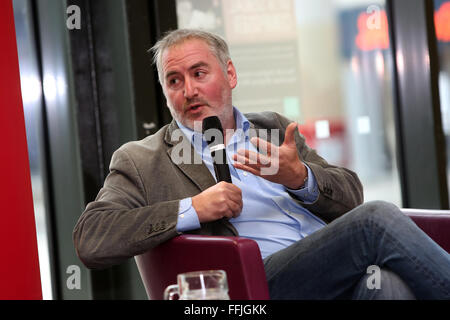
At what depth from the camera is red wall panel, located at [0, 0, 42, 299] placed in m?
2.55

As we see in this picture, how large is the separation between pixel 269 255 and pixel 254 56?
66.3 inches

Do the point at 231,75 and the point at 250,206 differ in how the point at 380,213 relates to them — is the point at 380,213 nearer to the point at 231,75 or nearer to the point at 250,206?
the point at 250,206

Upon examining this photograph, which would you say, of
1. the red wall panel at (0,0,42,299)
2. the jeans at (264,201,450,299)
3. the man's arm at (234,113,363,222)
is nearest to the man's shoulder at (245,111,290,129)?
the man's arm at (234,113,363,222)

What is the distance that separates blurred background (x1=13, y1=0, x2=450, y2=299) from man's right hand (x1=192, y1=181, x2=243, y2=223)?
4.74ft

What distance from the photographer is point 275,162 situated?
1.93m

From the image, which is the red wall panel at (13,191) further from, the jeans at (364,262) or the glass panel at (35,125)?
the jeans at (364,262)

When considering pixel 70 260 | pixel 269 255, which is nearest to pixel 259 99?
pixel 70 260

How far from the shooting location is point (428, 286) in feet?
5.58

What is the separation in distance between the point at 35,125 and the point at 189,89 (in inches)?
51.6

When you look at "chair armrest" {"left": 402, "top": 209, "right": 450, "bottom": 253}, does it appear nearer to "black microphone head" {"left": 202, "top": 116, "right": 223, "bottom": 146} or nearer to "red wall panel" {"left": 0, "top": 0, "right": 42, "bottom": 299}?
"black microphone head" {"left": 202, "top": 116, "right": 223, "bottom": 146}

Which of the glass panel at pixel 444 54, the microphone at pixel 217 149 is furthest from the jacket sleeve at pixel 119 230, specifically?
the glass panel at pixel 444 54

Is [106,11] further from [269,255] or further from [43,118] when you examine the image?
[269,255]
